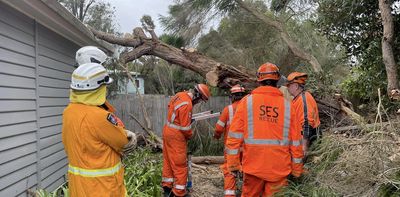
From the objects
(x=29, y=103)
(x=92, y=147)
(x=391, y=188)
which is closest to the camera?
(x=92, y=147)

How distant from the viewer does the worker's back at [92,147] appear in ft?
9.77

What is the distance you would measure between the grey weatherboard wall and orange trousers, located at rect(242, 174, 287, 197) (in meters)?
2.45

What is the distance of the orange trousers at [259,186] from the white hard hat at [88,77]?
6.47 ft

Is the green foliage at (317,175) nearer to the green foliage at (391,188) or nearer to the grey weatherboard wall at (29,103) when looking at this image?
the green foliage at (391,188)

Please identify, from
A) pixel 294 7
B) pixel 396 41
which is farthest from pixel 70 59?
pixel 294 7

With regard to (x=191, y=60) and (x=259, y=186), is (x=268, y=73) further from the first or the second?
(x=191, y=60)

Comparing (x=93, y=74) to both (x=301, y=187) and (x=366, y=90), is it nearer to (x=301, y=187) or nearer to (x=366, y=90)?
(x=301, y=187)

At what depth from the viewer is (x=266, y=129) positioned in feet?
13.6

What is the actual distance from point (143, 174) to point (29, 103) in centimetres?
236

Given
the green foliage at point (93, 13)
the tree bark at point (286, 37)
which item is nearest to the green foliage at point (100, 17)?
the green foliage at point (93, 13)

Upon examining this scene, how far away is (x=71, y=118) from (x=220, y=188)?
4526mm

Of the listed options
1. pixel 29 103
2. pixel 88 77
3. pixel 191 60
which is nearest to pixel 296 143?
pixel 88 77

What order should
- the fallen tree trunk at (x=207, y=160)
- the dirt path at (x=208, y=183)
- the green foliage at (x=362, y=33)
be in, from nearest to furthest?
1. the dirt path at (x=208, y=183)
2. the green foliage at (x=362, y=33)
3. the fallen tree trunk at (x=207, y=160)

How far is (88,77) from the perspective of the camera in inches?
118
